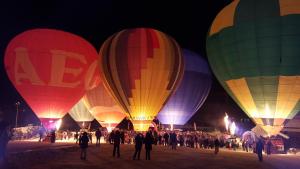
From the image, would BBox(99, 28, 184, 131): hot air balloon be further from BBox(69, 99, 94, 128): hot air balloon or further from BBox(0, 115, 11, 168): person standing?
BBox(69, 99, 94, 128): hot air balloon

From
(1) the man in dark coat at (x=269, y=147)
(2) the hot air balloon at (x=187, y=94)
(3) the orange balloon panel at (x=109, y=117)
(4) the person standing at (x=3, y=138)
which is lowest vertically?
(1) the man in dark coat at (x=269, y=147)

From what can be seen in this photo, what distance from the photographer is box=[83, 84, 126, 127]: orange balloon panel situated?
4056 cm

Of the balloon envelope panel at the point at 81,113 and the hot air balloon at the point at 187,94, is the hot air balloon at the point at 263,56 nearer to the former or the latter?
the hot air balloon at the point at 187,94

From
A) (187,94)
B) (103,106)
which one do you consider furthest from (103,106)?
(187,94)

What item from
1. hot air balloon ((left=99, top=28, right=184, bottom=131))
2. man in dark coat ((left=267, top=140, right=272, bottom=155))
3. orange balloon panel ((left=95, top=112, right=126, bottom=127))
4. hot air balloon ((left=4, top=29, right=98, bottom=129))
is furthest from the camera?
orange balloon panel ((left=95, top=112, right=126, bottom=127))

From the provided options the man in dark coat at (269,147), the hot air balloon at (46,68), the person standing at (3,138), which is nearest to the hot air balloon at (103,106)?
the hot air balloon at (46,68)

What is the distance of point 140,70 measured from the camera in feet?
95.1

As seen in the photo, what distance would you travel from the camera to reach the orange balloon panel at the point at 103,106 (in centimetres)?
4056

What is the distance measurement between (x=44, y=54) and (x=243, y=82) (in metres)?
17.4

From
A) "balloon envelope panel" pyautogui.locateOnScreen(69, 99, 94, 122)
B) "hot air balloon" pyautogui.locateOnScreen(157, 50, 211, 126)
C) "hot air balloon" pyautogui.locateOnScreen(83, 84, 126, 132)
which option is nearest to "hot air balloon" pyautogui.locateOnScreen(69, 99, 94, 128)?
"balloon envelope panel" pyautogui.locateOnScreen(69, 99, 94, 122)

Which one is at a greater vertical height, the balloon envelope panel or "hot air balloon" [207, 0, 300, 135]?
"hot air balloon" [207, 0, 300, 135]

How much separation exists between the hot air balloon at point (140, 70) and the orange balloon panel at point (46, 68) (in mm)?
3292

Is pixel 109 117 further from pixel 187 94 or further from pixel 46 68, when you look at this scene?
pixel 46 68

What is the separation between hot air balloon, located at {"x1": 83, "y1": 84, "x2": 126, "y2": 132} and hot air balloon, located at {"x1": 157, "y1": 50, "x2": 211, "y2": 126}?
6976 millimetres
